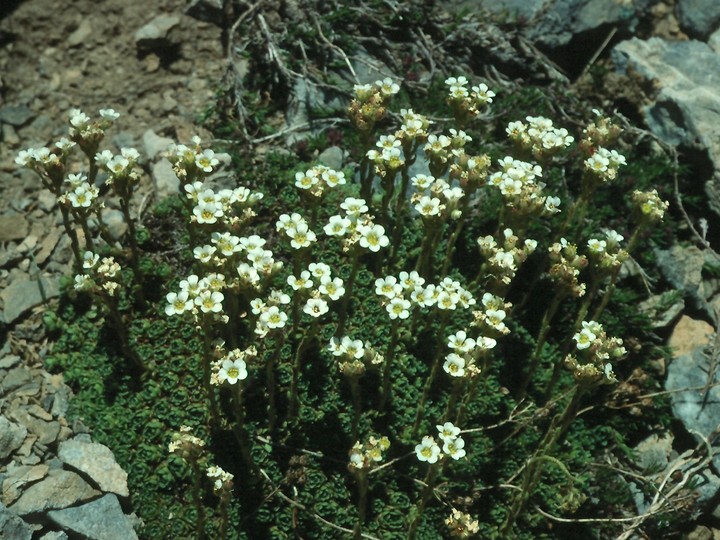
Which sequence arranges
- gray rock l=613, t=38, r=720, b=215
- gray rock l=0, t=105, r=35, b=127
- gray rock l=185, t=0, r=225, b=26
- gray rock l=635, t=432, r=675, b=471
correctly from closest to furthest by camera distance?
gray rock l=635, t=432, r=675, b=471, gray rock l=613, t=38, r=720, b=215, gray rock l=0, t=105, r=35, b=127, gray rock l=185, t=0, r=225, b=26

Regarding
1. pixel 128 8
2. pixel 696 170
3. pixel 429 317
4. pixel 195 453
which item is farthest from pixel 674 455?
pixel 128 8

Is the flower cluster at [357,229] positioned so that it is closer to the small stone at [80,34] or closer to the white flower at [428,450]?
the white flower at [428,450]

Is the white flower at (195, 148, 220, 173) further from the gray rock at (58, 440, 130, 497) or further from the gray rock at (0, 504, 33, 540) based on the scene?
the gray rock at (0, 504, 33, 540)

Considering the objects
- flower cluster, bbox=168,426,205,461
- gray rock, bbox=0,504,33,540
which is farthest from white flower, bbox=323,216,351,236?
gray rock, bbox=0,504,33,540

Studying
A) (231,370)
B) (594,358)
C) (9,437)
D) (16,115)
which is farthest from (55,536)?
(16,115)

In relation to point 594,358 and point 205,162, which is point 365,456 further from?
point 205,162

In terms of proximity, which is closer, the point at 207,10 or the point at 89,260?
the point at 89,260

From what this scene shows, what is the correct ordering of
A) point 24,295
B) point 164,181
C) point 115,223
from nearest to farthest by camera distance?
1. point 24,295
2. point 115,223
3. point 164,181
